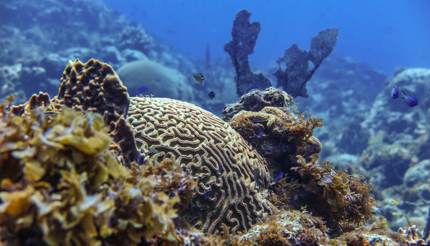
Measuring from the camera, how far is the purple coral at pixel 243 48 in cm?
1125

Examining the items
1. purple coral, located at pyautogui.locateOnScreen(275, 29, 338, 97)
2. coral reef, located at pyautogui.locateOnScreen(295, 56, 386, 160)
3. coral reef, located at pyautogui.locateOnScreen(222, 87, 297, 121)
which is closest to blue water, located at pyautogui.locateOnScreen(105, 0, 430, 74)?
coral reef, located at pyautogui.locateOnScreen(295, 56, 386, 160)

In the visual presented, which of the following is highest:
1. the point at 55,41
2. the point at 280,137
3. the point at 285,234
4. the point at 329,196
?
the point at 55,41

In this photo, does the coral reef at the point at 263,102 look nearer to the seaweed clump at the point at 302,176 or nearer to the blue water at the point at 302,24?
the seaweed clump at the point at 302,176

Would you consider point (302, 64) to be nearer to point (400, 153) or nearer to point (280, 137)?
point (400, 153)

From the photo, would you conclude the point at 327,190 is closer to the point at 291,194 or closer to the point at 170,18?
the point at 291,194

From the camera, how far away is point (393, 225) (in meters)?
10.4

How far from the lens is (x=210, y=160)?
4.86 m

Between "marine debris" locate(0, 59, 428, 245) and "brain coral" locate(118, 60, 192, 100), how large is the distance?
346 inches

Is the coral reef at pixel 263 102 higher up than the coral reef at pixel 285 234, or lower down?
higher up

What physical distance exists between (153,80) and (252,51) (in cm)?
570

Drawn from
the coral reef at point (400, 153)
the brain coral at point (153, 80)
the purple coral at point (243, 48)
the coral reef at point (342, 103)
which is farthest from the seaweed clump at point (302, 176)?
the brain coral at point (153, 80)

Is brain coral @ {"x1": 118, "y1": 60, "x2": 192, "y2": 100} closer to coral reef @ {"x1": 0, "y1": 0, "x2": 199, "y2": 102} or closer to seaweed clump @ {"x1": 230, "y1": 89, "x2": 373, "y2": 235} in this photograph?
coral reef @ {"x1": 0, "y1": 0, "x2": 199, "y2": 102}

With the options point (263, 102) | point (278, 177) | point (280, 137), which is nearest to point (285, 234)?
point (278, 177)

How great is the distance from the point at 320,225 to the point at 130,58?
714 inches
